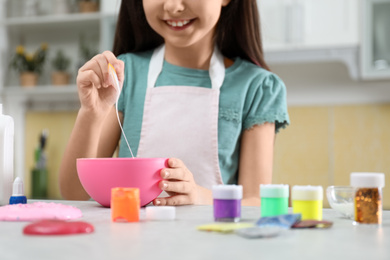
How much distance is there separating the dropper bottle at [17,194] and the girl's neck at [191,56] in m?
0.68

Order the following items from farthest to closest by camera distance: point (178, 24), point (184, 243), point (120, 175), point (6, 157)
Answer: point (178, 24) → point (6, 157) → point (120, 175) → point (184, 243)

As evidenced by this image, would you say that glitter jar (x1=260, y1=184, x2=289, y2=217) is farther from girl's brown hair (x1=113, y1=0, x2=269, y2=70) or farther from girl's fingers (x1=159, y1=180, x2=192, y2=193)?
girl's brown hair (x1=113, y1=0, x2=269, y2=70)

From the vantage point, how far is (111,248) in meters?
0.52

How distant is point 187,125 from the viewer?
53.4 inches

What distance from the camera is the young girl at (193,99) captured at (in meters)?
1.25

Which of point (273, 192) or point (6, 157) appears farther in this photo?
point (6, 157)

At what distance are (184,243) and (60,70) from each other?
236 centimetres

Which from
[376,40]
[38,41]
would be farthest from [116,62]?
[38,41]

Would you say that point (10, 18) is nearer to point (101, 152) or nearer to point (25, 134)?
point (25, 134)

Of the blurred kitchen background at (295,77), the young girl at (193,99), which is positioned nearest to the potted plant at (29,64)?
the blurred kitchen background at (295,77)

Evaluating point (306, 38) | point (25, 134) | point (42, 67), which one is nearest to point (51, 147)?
point (25, 134)

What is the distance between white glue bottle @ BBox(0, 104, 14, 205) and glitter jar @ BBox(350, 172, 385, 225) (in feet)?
2.09

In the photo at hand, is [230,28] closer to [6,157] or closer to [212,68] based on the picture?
[212,68]

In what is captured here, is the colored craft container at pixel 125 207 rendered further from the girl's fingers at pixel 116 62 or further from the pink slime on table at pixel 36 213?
the girl's fingers at pixel 116 62
